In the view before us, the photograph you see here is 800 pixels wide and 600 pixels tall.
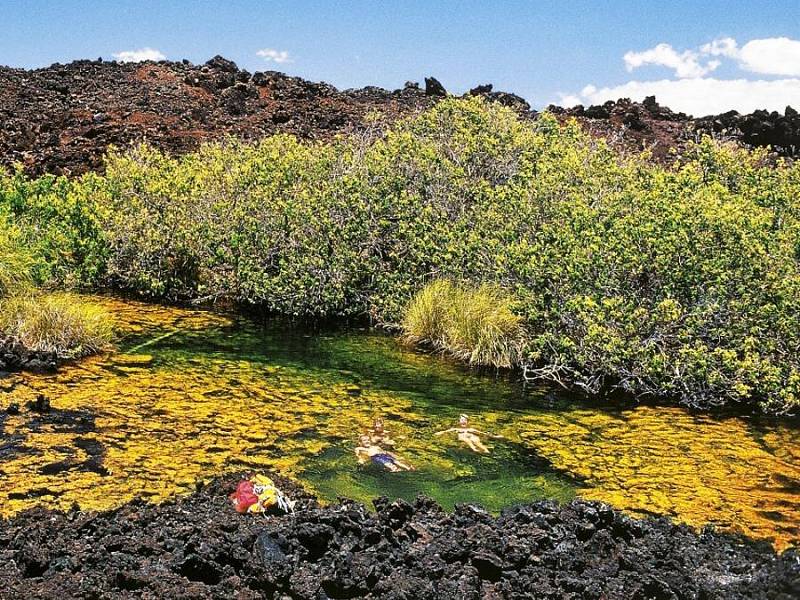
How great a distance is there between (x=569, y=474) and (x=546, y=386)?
3.18 m

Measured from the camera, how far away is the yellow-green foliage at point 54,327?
10320 mm

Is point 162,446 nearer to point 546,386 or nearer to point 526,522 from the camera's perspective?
point 526,522

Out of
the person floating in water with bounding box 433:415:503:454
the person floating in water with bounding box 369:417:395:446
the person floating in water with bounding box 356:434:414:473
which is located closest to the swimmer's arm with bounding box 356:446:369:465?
the person floating in water with bounding box 356:434:414:473

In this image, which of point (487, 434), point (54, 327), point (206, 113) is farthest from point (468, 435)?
point (206, 113)

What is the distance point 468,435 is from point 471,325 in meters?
3.25

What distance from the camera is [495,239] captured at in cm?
1191

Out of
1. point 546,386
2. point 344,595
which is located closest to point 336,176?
point 546,386

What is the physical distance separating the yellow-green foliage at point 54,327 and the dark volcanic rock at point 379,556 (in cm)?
509

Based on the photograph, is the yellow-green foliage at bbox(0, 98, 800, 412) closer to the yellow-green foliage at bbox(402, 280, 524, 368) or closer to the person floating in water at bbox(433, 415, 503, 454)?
the yellow-green foliage at bbox(402, 280, 524, 368)

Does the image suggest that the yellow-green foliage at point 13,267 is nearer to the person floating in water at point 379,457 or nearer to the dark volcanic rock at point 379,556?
the person floating in water at point 379,457

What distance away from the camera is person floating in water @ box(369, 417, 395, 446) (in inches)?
318

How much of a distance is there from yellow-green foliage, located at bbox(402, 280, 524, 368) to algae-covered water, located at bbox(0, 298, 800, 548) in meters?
0.46

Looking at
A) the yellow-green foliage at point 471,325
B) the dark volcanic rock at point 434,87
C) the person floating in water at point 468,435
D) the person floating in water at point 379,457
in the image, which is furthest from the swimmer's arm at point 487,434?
the dark volcanic rock at point 434,87

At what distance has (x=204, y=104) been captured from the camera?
29219 millimetres
